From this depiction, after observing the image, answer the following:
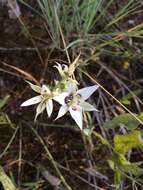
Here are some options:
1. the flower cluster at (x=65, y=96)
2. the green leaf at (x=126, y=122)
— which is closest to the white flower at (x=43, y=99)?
the flower cluster at (x=65, y=96)

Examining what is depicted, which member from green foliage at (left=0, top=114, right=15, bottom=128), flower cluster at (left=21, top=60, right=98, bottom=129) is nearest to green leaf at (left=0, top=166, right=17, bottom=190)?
green foliage at (left=0, top=114, right=15, bottom=128)

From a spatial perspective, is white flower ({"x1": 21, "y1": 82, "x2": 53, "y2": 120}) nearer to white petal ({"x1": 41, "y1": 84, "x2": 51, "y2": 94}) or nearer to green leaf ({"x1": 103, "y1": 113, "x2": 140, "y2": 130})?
white petal ({"x1": 41, "y1": 84, "x2": 51, "y2": 94})

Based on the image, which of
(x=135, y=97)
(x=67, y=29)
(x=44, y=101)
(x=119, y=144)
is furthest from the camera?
(x=135, y=97)

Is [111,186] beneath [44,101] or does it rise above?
beneath

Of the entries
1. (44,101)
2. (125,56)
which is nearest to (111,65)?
(125,56)

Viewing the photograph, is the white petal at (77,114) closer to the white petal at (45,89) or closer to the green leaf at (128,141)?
the white petal at (45,89)

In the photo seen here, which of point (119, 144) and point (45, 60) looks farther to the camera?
point (45, 60)

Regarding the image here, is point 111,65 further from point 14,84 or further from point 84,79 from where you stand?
point 14,84
